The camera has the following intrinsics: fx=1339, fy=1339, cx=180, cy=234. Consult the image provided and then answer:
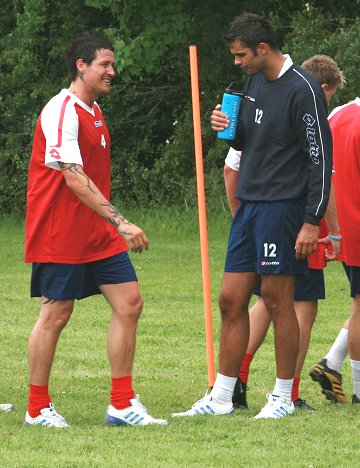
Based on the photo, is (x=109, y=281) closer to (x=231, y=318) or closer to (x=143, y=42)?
(x=231, y=318)

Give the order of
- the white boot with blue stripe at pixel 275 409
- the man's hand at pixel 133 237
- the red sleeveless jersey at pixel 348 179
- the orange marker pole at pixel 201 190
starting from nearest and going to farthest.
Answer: the man's hand at pixel 133 237, the white boot with blue stripe at pixel 275 409, the red sleeveless jersey at pixel 348 179, the orange marker pole at pixel 201 190

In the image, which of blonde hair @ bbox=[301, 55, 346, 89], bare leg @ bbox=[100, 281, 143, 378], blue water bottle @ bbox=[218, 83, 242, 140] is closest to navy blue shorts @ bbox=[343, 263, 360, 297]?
blonde hair @ bbox=[301, 55, 346, 89]

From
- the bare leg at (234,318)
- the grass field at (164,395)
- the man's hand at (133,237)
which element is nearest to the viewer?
the grass field at (164,395)

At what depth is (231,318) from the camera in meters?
6.91

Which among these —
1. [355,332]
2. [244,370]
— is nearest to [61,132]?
[244,370]

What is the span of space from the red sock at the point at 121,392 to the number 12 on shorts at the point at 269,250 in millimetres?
946

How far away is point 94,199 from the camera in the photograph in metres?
6.50

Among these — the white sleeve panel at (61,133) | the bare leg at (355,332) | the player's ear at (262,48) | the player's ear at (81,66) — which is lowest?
the bare leg at (355,332)

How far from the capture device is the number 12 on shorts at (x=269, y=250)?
6.65m

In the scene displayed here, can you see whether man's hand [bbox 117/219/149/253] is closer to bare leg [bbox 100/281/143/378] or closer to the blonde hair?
bare leg [bbox 100/281/143/378]

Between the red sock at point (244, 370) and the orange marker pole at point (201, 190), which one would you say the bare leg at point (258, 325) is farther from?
the orange marker pole at point (201, 190)

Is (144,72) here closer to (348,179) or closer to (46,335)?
(348,179)

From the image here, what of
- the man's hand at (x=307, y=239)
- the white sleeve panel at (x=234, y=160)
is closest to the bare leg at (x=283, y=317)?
the man's hand at (x=307, y=239)

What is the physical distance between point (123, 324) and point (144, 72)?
54.3ft
